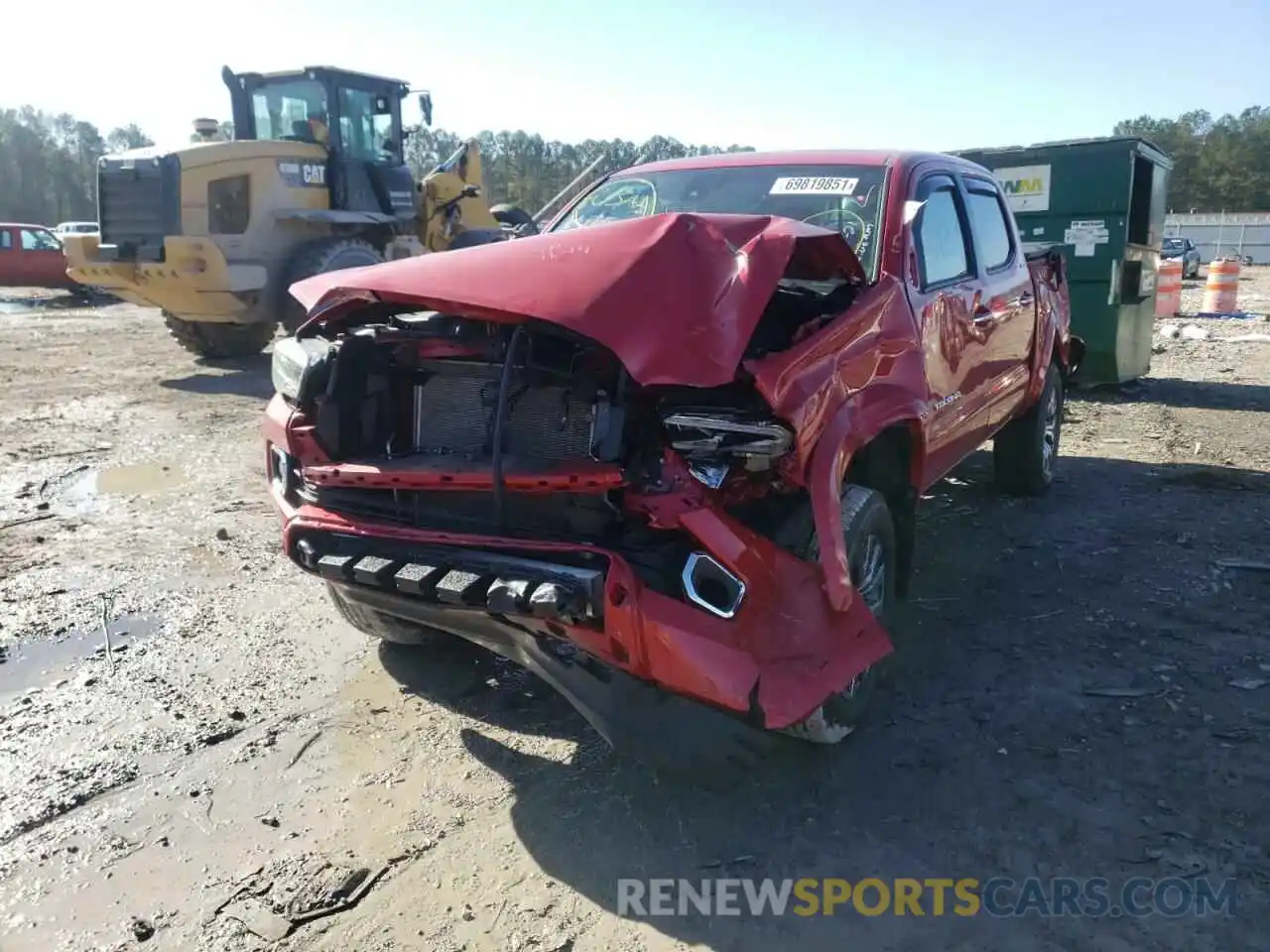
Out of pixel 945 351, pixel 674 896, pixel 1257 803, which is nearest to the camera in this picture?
pixel 674 896

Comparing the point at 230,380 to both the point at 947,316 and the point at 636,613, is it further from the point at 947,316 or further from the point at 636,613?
the point at 636,613

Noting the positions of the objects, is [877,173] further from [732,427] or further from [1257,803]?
[1257,803]

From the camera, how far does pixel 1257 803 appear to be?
3.02 meters

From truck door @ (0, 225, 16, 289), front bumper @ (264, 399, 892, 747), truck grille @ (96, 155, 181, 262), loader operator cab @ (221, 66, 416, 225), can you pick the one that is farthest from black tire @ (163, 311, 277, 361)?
truck door @ (0, 225, 16, 289)

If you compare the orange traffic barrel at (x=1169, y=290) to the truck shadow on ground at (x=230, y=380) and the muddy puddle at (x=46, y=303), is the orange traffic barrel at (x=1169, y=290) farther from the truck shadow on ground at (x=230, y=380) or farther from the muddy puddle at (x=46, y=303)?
the muddy puddle at (x=46, y=303)

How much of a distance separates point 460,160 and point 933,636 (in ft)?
38.7

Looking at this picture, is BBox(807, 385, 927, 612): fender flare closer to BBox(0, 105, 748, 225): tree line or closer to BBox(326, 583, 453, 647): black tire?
BBox(326, 583, 453, 647): black tire

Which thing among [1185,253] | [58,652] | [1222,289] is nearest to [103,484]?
[58,652]

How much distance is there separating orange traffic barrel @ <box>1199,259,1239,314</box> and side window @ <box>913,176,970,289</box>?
16.8 meters

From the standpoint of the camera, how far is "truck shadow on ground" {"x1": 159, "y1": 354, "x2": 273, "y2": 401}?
33.7ft

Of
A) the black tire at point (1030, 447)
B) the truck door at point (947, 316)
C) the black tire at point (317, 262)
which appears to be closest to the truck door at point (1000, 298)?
the truck door at point (947, 316)

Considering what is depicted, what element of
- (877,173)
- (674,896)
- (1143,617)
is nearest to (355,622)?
(674,896)

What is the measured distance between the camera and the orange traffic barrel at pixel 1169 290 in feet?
56.2

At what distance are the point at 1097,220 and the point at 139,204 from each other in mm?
9902
